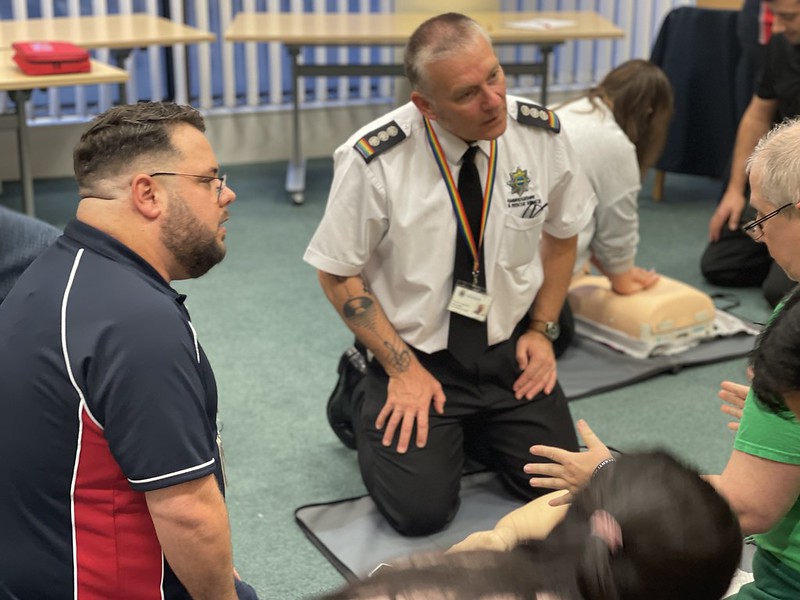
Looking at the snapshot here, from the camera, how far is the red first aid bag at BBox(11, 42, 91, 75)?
3945 millimetres

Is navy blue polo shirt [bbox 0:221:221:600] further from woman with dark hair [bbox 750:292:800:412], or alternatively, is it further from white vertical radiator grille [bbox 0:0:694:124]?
white vertical radiator grille [bbox 0:0:694:124]

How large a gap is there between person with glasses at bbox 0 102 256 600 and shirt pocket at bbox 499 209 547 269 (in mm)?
1071

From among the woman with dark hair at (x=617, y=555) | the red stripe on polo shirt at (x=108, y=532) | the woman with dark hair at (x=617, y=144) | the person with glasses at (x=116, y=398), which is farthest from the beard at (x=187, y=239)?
the woman with dark hair at (x=617, y=144)

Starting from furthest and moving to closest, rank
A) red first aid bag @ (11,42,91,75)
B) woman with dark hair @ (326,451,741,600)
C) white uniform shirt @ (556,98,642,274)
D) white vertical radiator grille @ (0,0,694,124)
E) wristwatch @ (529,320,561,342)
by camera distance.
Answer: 1. white vertical radiator grille @ (0,0,694,124)
2. red first aid bag @ (11,42,91,75)
3. white uniform shirt @ (556,98,642,274)
4. wristwatch @ (529,320,561,342)
5. woman with dark hair @ (326,451,741,600)

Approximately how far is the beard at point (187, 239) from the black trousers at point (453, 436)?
3.30ft

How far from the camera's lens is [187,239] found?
159 centimetres

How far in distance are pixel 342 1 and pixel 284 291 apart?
2.29 meters

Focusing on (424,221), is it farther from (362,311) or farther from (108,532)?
(108,532)

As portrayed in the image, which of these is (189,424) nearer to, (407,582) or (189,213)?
(189,213)

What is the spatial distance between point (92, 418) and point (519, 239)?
1364 mm

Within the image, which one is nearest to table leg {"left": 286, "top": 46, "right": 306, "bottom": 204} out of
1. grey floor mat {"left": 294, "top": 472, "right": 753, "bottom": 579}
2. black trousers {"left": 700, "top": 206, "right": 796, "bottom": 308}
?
black trousers {"left": 700, "top": 206, "right": 796, "bottom": 308}

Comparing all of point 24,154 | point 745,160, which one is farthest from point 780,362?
point 24,154

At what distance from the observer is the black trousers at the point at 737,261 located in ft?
13.4

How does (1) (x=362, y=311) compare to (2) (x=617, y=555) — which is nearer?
(2) (x=617, y=555)
